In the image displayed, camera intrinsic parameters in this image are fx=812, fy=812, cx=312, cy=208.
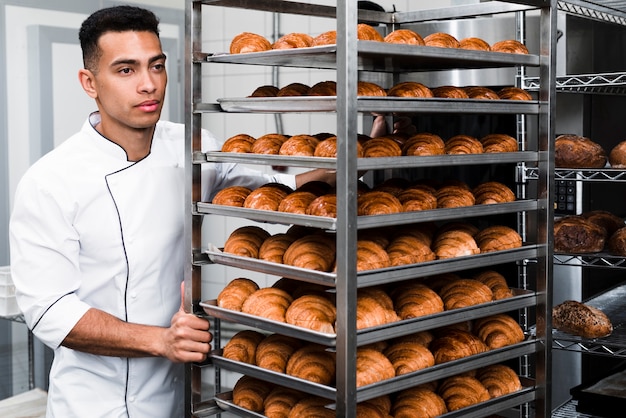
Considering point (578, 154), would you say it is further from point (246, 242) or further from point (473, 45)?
point (246, 242)

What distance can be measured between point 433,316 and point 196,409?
1.80 ft

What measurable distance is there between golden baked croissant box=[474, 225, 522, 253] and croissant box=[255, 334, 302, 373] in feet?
1.47

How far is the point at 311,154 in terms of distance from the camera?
5.08 ft

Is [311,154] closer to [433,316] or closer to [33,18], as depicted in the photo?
[433,316]

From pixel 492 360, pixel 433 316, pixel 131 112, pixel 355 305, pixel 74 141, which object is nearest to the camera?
pixel 355 305

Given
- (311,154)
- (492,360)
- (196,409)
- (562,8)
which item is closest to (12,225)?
(196,409)

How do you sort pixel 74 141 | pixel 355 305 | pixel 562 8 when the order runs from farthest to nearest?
1. pixel 562 8
2. pixel 74 141
3. pixel 355 305

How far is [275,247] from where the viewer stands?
1582 mm

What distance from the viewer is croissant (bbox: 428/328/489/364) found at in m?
1.60

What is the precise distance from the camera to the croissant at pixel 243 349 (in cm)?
161

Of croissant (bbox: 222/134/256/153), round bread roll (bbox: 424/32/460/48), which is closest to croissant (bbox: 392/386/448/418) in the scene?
croissant (bbox: 222/134/256/153)

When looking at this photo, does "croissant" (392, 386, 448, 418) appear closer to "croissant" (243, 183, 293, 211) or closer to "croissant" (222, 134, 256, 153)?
"croissant" (243, 183, 293, 211)

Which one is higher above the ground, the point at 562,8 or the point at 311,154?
the point at 562,8

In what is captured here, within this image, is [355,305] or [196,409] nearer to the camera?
[355,305]
